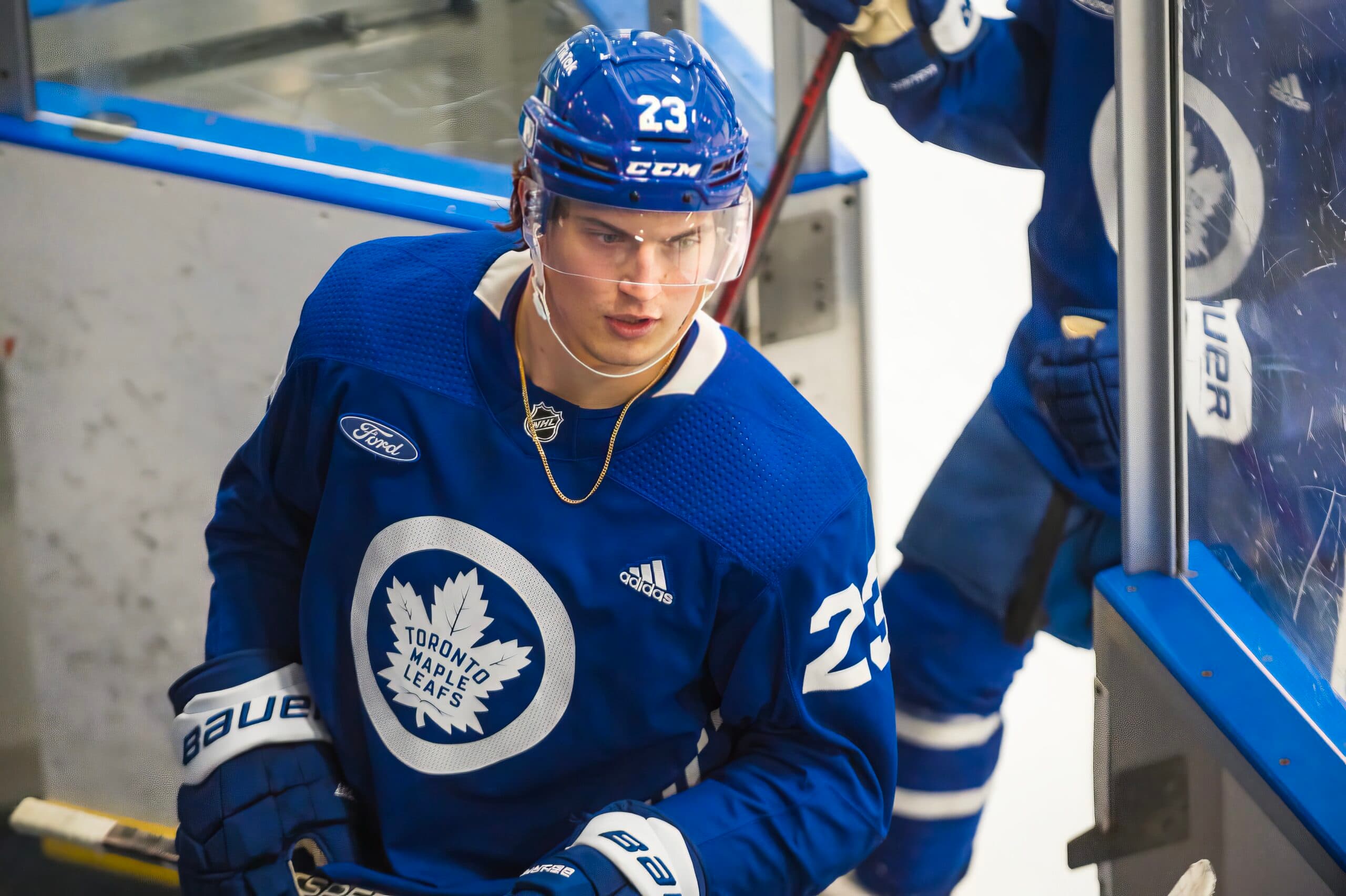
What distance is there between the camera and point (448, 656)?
3.99 ft

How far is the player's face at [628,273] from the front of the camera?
111 cm

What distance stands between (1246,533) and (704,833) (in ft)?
2.07

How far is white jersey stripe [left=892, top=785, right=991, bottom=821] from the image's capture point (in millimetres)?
1951

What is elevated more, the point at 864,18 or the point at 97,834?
the point at 864,18

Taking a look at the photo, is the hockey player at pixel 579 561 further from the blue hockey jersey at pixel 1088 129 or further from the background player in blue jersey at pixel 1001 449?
the background player in blue jersey at pixel 1001 449

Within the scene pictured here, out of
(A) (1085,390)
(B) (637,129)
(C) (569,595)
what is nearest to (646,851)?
(C) (569,595)

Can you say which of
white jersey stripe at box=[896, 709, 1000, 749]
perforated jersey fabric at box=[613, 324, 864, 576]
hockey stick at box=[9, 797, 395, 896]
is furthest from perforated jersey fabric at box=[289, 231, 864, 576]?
hockey stick at box=[9, 797, 395, 896]

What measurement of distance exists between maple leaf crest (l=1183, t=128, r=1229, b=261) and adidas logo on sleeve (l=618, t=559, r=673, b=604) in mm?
642

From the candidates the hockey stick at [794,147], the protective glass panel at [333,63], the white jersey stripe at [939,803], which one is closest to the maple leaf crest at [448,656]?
the hockey stick at [794,147]

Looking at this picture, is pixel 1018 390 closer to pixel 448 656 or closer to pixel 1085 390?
pixel 1085 390

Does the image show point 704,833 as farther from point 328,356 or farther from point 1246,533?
point 1246,533

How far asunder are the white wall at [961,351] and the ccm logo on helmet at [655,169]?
713 millimetres

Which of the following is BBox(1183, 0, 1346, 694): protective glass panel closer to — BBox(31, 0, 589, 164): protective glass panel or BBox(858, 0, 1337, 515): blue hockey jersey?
BBox(858, 0, 1337, 515): blue hockey jersey

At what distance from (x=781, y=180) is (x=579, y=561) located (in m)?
0.96
